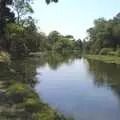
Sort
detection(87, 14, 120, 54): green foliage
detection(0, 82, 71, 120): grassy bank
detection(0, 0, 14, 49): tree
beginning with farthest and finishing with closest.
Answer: detection(87, 14, 120, 54): green foliage, detection(0, 0, 14, 49): tree, detection(0, 82, 71, 120): grassy bank

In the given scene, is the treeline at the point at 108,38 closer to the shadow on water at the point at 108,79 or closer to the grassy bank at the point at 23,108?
the shadow on water at the point at 108,79

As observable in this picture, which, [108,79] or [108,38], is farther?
[108,38]

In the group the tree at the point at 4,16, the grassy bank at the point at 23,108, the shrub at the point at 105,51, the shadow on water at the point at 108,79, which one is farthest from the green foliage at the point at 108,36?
the grassy bank at the point at 23,108

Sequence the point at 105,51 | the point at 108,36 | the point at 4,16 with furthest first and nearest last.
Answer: the point at 108,36
the point at 105,51
the point at 4,16

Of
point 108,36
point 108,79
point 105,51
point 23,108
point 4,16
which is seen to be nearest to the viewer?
point 23,108

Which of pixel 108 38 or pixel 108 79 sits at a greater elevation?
pixel 108 38

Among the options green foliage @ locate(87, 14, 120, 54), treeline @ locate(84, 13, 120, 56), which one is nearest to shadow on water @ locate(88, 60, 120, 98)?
treeline @ locate(84, 13, 120, 56)

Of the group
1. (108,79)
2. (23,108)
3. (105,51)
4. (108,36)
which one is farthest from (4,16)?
(108,36)

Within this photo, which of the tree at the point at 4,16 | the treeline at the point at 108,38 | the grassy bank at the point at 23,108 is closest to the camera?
the grassy bank at the point at 23,108

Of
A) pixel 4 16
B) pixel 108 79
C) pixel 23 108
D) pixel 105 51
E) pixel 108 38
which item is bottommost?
pixel 108 79

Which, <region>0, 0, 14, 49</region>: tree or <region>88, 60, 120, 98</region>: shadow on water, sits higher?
<region>0, 0, 14, 49</region>: tree

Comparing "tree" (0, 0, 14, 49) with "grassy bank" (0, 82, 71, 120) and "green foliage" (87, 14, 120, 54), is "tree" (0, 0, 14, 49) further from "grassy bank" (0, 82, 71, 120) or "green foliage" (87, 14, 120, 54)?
"green foliage" (87, 14, 120, 54)

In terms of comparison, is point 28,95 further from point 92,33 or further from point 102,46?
point 92,33

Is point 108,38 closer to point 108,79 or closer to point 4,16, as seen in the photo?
point 4,16
